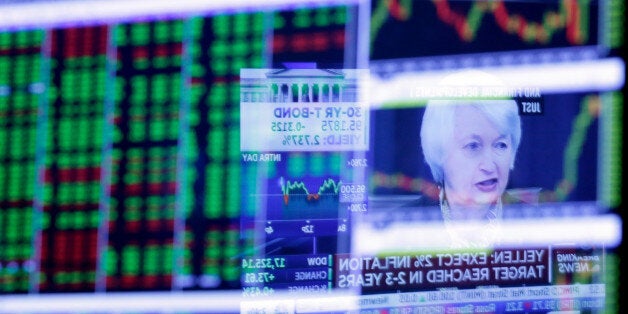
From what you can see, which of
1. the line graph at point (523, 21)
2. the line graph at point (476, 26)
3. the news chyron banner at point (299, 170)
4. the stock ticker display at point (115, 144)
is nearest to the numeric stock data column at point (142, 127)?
the stock ticker display at point (115, 144)

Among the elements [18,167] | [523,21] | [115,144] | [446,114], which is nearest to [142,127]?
[115,144]

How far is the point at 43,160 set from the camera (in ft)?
4.18

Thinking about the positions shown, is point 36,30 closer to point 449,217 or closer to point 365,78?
point 365,78

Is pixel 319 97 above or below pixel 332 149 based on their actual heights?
above

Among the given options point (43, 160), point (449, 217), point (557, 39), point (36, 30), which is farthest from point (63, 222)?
point (557, 39)

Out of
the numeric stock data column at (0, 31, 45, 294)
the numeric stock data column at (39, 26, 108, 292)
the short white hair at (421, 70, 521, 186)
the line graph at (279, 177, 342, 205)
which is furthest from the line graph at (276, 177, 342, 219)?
the numeric stock data column at (0, 31, 45, 294)

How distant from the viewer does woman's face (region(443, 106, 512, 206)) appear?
1318mm

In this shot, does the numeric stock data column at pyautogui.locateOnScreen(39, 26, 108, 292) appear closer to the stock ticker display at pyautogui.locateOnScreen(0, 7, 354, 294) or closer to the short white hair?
the stock ticker display at pyautogui.locateOnScreen(0, 7, 354, 294)

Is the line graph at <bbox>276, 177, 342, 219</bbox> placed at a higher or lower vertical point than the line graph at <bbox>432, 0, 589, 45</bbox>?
lower

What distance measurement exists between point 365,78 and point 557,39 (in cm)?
41

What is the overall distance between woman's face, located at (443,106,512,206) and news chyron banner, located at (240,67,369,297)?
0.59 feet

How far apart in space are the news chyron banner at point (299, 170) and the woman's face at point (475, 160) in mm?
181

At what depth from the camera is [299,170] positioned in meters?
1.28

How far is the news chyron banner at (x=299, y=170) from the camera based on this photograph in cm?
127
